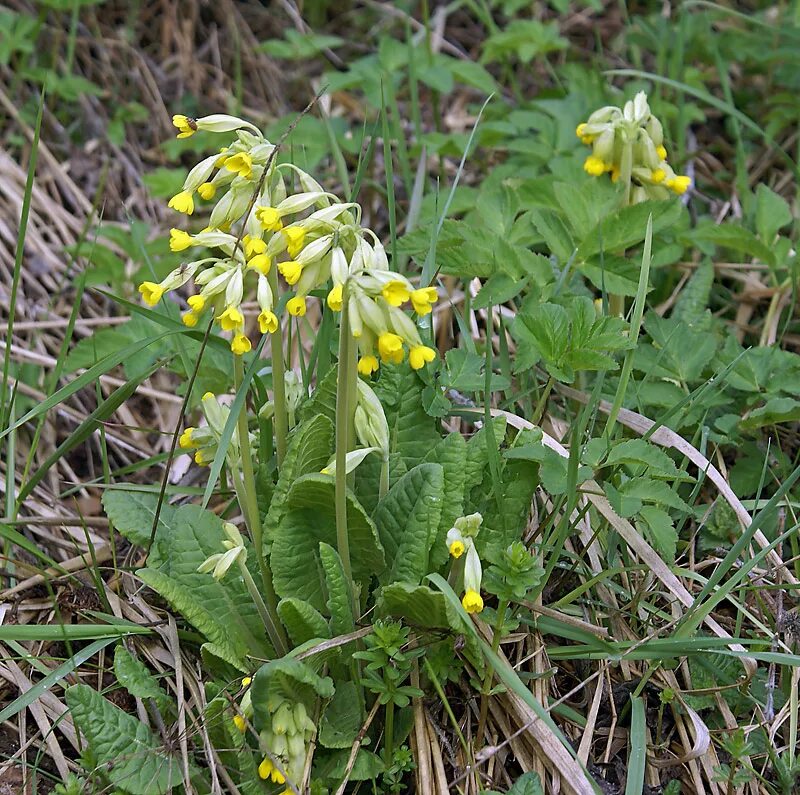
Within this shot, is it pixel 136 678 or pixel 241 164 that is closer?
pixel 241 164

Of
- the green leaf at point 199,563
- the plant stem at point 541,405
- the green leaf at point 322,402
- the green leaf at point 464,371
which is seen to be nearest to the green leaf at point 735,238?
the plant stem at point 541,405

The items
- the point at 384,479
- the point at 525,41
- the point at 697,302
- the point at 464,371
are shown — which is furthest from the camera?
the point at 525,41

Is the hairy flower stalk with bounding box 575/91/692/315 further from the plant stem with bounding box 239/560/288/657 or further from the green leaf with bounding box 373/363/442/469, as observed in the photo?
the plant stem with bounding box 239/560/288/657

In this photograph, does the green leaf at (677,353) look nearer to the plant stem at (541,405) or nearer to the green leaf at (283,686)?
the plant stem at (541,405)

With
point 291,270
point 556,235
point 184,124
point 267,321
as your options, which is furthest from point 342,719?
point 556,235

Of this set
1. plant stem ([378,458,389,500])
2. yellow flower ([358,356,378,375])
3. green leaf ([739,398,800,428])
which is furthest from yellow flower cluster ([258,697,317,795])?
green leaf ([739,398,800,428])

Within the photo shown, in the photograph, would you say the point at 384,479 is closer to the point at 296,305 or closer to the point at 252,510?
the point at 252,510

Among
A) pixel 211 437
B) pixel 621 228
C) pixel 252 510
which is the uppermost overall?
pixel 621 228
